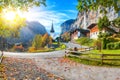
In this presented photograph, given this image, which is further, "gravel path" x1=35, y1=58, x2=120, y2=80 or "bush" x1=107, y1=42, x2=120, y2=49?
"bush" x1=107, y1=42, x2=120, y2=49

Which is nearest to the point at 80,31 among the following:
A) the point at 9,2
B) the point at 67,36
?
the point at 67,36

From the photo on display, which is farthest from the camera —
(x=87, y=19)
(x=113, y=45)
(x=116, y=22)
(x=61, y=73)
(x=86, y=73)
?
(x=87, y=19)

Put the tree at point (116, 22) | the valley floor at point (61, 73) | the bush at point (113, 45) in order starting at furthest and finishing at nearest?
the tree at point (116, 22)
the bush at point (113, 45)
the valley floor at point (61, 73)

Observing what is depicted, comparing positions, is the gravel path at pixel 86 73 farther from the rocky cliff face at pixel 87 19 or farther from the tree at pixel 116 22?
the rocky cliff face at pixel 87 19

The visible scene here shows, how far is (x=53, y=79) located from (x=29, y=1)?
612 cm

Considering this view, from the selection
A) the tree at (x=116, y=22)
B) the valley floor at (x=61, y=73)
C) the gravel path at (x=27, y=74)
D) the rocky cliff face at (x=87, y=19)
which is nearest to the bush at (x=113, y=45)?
the valley floor at (x=61, y=73)

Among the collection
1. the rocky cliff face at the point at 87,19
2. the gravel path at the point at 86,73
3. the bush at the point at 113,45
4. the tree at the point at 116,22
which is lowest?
the gravel path at the point at 86,73

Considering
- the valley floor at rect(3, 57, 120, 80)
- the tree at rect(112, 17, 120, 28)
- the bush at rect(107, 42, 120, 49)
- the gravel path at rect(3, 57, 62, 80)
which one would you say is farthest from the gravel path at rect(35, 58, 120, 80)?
the tree at rect(112, 17, 120, 28)

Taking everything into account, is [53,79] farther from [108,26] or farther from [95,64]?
[108,26]

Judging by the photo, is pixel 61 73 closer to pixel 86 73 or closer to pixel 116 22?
pixel 86 73

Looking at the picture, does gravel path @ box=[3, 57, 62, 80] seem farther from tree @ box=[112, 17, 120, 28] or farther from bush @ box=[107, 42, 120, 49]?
tree @ box=[112, 17, 120, 28]

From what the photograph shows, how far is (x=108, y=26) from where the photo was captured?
266 ft

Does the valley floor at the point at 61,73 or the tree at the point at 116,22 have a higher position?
the tree at the point at 116,22

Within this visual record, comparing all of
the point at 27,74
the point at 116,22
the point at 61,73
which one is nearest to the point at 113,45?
the point at 61,73
